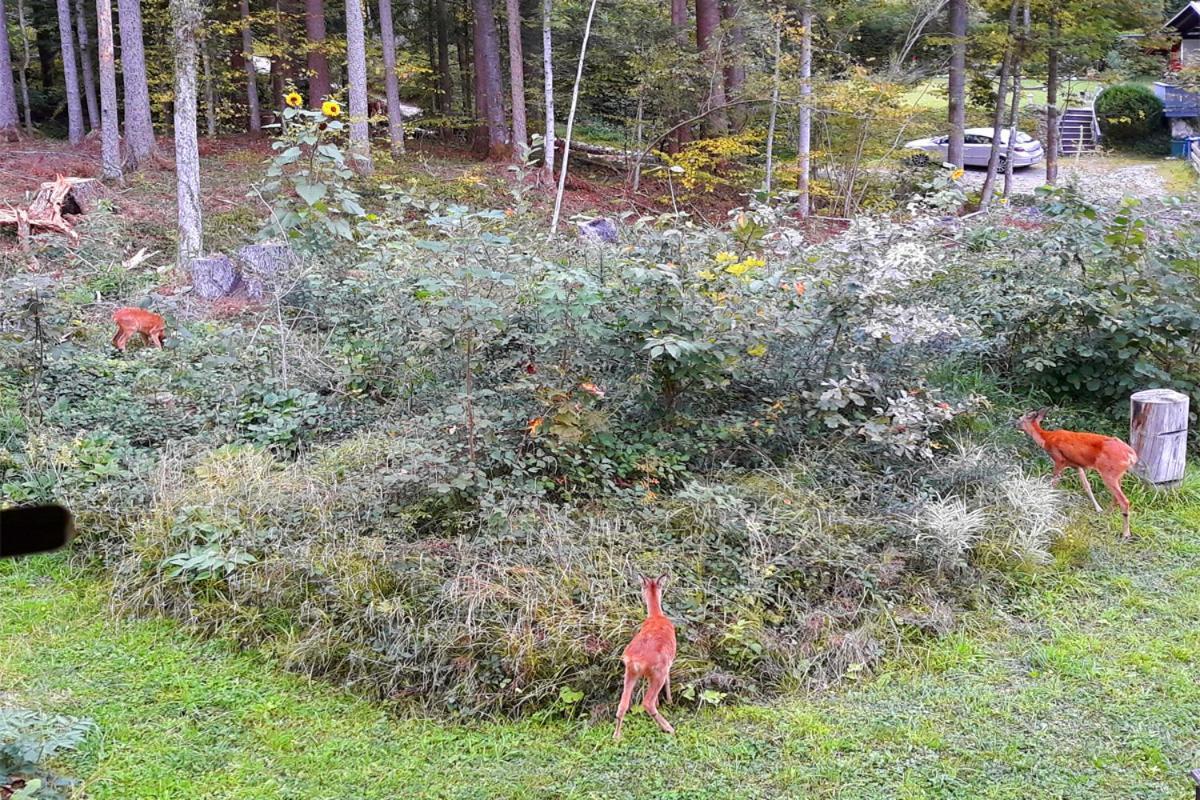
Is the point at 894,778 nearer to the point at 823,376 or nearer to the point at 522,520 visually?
the point at 522,520

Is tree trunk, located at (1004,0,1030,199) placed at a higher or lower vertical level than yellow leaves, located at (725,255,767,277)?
higher

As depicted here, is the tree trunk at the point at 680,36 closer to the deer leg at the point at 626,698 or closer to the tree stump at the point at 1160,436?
the tree stump at the point at 1160,436

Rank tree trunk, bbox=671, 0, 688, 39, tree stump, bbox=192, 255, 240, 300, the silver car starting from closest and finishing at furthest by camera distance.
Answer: tree stump, bbox=192, 255, 240, 300, tree trunk, bbox=671, 0, 688, 39, the silver car

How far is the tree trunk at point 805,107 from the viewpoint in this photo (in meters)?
15.0

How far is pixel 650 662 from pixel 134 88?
1485 centimetres

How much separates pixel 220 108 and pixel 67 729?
61.8 ft

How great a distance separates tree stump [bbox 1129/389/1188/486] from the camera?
5949 mm

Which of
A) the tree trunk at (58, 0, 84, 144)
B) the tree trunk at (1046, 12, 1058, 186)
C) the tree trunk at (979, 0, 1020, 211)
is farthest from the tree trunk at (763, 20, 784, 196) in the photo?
the tree trunk at (58, 0, 84, 144)

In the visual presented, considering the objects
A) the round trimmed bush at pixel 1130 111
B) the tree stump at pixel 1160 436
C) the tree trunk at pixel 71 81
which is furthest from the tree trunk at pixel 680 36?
the round trimmed bush at pixel 1130 111

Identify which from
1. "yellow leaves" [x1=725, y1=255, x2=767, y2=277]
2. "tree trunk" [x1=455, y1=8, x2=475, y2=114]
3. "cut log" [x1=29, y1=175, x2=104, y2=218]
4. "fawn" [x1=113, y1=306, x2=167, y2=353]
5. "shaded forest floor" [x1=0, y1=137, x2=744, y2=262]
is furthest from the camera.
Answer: "tree trunk" [x1=455, y1=8, x2=475, y2=114]

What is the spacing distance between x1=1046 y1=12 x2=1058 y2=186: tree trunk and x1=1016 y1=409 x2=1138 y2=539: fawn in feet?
33.0

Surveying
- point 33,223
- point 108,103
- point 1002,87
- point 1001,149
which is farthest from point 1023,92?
point 33,223

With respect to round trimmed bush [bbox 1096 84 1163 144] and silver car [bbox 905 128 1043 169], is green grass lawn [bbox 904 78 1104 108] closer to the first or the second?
round trimmed bush [bbox 1096 84 1163 144]

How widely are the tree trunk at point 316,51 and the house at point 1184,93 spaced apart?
757 inches
